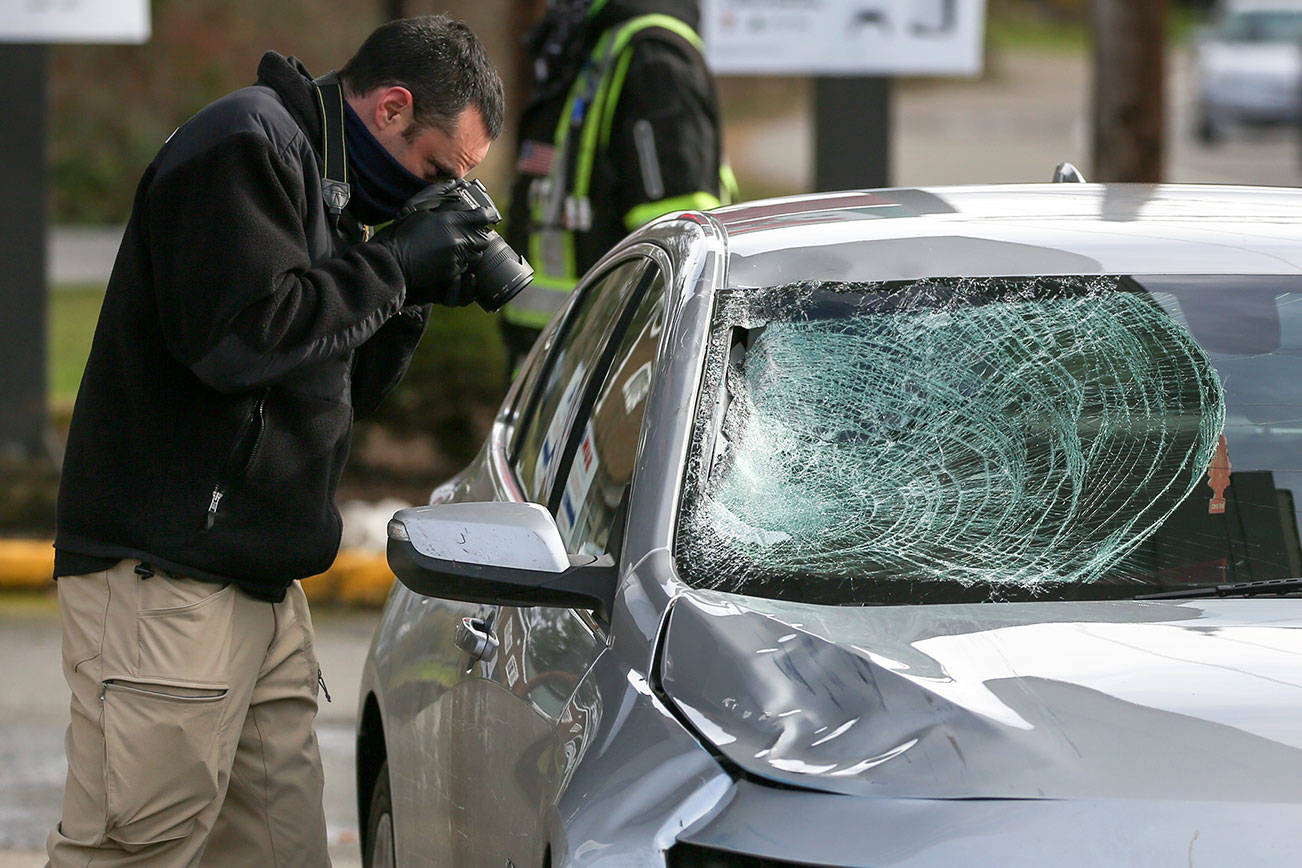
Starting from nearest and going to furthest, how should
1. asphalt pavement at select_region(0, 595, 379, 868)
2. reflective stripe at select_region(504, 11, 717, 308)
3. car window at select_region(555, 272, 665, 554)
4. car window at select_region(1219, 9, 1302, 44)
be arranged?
car window at select_region(555, 272, 665, 554) → asphalt pavement at select_region(0, 595, 379, 868) → reflective stripe at select_region(504, 11, 717, 308) → car window at select_region(1219, 9, 1302, 44)

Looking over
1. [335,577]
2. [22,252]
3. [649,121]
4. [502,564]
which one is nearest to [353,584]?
[335,577]

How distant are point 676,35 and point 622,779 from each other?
3.16 m

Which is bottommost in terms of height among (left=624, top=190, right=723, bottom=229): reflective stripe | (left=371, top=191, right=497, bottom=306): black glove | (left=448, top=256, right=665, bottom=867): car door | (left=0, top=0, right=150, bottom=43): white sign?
(left=448, top=256, right=665, bottom=867): car door

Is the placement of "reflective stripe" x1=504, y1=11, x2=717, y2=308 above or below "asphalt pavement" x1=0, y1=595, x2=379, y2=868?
above

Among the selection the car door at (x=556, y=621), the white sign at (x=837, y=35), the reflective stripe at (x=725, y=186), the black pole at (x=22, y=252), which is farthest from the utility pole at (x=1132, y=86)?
the car door at (x=556, y=621)

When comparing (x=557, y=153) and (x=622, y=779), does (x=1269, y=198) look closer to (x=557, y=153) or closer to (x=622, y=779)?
(x=622, y=779)

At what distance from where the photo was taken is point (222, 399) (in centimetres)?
293

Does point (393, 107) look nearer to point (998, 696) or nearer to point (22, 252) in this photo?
point (998, 696)

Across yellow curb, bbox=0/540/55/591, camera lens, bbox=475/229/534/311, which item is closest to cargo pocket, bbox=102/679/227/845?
camera lens, bbox=475/229/534/311

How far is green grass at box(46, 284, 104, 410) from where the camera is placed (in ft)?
37.2

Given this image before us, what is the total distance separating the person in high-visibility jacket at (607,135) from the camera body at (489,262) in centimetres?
148

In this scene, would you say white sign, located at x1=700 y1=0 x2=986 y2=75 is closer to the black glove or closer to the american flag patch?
the american flag patch

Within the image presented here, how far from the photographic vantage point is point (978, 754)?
2.01 m

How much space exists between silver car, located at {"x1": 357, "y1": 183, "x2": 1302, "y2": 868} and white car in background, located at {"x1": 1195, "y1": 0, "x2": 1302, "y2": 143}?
2336 cm
